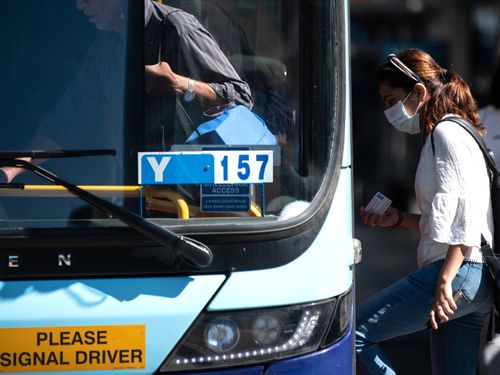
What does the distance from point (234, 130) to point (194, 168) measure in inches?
8.5

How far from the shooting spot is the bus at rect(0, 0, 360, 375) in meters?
2.53

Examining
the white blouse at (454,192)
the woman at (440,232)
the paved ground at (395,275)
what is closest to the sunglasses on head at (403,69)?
the woman at (440,232)

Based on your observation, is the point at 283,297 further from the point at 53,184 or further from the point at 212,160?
the point at 53,184

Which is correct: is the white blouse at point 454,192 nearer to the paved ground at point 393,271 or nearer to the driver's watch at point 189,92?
the paved ground at point 393,271

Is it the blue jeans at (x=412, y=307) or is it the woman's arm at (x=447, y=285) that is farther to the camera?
the blue jeans at (x=412, y=307)

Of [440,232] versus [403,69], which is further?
[403,69]


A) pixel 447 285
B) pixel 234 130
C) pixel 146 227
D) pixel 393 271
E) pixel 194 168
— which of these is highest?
pixel 234 130

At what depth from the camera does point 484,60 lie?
14.2m

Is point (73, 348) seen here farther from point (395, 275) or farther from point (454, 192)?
point (395, 275)

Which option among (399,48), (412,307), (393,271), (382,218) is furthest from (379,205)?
(399,48)

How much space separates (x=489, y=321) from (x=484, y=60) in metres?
11.3

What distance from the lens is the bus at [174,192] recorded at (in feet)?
8.31

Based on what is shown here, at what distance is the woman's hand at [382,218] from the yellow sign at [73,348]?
138 cm

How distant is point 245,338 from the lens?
8.61 ft
